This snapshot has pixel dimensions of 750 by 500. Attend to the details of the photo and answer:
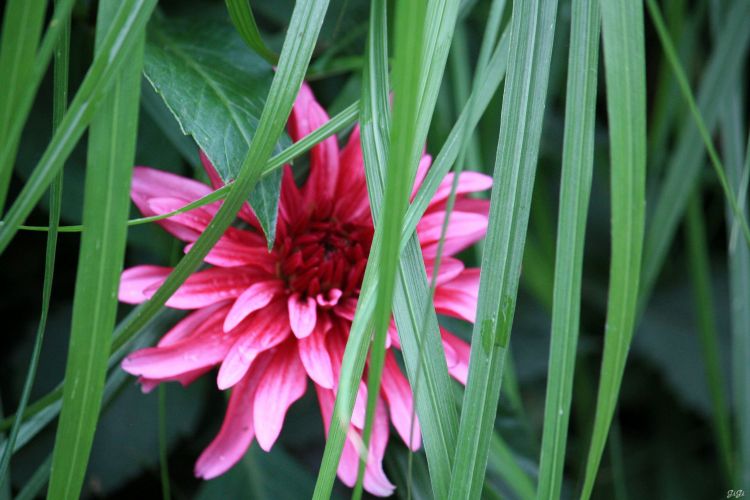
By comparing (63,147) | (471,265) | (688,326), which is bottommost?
(688,326)

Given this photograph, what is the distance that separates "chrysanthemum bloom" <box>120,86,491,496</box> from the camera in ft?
1.20

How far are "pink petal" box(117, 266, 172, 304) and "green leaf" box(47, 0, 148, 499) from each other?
92 mm

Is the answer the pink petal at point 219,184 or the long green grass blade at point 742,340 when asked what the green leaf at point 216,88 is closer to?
the pink petal at point 219,184

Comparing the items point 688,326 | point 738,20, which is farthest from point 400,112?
point 688,326

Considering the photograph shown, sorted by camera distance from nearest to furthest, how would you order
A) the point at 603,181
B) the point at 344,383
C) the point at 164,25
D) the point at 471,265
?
the point at 344,383 < the point at 164,25 < the point at 471,265 < the point at 603,181

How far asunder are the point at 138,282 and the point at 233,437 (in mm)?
101

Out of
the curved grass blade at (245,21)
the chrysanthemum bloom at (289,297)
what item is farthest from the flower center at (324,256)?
the curved grass blade at (245,21)

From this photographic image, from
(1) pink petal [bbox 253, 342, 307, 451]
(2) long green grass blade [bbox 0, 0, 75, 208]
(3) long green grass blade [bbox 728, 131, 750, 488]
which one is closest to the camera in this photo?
(2) long green grass blade [bbox 0, 0, 75, 208]

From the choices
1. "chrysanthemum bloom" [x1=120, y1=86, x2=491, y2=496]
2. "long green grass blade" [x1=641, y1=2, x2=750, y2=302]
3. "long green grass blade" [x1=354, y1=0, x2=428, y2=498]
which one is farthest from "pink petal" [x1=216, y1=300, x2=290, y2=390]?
"long green grass blade" [x1=641, y1=2, x2=750, y2=302]

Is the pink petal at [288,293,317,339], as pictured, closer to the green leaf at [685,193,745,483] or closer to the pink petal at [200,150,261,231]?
the pink petal at [200,150,261,231]

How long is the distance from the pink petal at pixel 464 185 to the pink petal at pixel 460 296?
5 cm

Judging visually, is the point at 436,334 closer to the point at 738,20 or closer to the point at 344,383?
the point at 344,383

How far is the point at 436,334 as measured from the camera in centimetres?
33

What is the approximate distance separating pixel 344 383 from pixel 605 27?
0.21 metres
